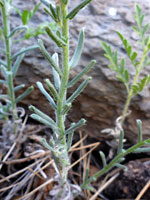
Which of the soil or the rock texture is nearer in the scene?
the soil

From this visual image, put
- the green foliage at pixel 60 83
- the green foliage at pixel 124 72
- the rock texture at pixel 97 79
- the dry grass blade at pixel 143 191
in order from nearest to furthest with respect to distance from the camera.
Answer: the green foliage at pixel 60 83 → the green foliage at pixel 124 72 → the dry grass blade at pixel 143 191 → the rock texture at pixel 97 79

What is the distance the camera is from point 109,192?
131 cm

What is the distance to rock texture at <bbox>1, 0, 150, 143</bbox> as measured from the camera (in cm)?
142

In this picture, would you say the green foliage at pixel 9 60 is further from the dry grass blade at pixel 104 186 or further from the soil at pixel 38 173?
the dry grass blade at pixel 104 186

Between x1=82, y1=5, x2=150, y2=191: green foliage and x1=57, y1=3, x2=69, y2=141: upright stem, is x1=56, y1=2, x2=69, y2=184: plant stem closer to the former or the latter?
x1=57, y1=3, x2=69, y2=141: upright stem

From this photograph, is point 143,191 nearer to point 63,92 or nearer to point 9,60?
point 63,92

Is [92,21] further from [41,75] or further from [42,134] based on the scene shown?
[42,134]

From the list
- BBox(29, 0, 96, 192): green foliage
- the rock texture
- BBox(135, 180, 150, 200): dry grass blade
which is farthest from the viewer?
the rock texture

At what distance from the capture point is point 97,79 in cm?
144

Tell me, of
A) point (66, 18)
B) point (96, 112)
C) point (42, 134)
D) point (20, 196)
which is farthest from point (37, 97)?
point (66, 18)

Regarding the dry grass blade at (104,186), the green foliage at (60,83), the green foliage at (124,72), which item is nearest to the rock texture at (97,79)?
the green foliage at (124,72)

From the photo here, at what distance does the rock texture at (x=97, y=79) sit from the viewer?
142 cm

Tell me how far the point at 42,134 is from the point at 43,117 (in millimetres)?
805

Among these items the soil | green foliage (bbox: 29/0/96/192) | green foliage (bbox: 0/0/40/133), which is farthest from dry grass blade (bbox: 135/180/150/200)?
green foliage (bbox: 0/0/40/133)
